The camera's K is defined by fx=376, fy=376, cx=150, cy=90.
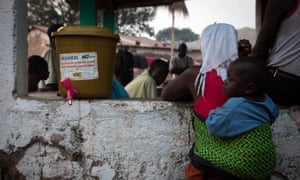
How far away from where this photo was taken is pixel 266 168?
177cm

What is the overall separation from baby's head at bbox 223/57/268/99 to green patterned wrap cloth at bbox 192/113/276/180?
18 cm

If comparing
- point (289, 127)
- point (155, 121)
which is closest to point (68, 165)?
point (155, 121)

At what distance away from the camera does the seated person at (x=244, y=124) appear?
1.70 meters

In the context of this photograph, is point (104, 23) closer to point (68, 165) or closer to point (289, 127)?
point (68, 165)

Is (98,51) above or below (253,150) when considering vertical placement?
above

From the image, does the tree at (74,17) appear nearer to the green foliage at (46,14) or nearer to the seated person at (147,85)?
the green foliage at (46,14)

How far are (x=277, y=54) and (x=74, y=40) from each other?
127 centimetres

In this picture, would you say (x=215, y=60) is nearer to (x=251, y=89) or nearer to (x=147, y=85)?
(x=251, y=89)

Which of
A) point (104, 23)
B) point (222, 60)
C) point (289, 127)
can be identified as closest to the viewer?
point (222, 60)

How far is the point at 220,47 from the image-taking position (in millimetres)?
1854

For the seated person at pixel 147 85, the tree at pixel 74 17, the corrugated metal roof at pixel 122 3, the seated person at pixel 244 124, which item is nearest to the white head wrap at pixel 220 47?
the seated person at pixel 244 124

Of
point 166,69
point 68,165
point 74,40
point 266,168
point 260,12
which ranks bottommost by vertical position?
point 68,165

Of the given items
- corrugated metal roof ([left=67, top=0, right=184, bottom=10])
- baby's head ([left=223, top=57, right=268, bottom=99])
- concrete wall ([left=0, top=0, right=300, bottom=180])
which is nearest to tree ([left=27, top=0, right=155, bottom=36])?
corrugated metal roof ([left=67, top=0, right=184, bottom=10])

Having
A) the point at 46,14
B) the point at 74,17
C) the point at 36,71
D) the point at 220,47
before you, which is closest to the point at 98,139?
the point at 220,47
